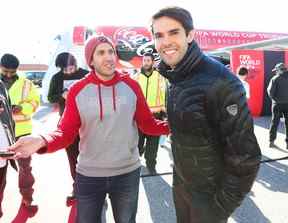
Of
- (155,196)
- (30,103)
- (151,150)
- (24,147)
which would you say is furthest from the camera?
(151,150)

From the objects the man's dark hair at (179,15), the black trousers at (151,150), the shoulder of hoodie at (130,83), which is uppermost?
the man's dark hair at (179,15)

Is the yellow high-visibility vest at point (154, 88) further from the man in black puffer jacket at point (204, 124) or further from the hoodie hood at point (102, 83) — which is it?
the man in black puffer jacket at point (204, 124)

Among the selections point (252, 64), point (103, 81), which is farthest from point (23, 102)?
point (252, 64)

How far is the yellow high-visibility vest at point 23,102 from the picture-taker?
4.00m

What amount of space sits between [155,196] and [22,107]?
198 cm

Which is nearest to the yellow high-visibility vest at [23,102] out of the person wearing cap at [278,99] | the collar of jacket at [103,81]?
the collar of jacket at [103,81]

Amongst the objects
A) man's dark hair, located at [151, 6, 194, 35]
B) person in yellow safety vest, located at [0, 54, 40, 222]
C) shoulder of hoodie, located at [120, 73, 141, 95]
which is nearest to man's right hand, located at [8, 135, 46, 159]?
shoulder of hoodie, located at [120, 73, 141, 95]

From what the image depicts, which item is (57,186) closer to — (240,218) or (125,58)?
(240,218)

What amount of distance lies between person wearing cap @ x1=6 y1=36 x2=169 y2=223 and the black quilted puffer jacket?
62cm

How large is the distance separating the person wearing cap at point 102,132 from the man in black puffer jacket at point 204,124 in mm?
572

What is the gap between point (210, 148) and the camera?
1.60 metres

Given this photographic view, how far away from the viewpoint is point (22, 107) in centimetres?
399

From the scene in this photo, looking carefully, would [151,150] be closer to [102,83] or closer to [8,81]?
[8,81]

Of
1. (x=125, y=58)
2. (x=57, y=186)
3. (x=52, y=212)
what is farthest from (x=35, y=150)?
(x=125, y=58)
